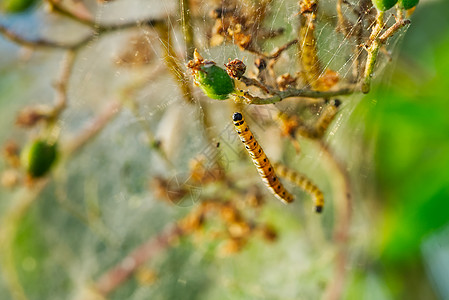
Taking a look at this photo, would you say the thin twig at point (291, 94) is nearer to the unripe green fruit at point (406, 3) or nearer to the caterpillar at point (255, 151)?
the caterpillar at point (255, 151)

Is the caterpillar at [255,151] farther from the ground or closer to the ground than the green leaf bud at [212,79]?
closer to the ground

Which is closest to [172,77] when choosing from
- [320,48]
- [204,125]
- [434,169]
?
[204,125]

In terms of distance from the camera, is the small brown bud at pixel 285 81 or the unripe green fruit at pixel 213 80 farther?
the small brown bud at pixel 285 81

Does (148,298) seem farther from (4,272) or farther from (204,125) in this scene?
(204,125)

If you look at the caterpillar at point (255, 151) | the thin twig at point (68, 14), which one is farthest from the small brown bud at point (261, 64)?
the thin twig at point (68, 14)

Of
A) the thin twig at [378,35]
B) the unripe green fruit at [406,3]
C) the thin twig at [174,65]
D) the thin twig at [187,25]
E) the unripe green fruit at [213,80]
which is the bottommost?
the thin twig at [174,65]

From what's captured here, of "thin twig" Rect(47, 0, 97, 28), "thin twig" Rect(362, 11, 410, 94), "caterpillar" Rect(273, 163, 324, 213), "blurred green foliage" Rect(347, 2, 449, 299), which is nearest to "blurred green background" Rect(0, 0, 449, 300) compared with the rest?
"blurred green foliage" Rect(347, 2, 449, 299)
